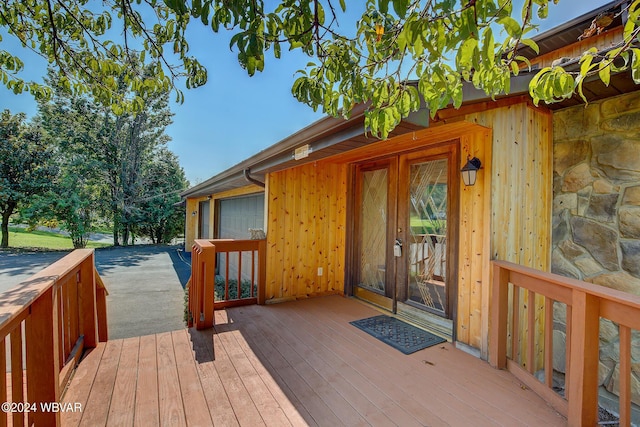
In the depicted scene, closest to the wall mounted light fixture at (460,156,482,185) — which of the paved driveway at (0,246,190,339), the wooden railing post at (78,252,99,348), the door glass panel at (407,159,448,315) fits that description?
the door glass panel at (407,159,448,315)

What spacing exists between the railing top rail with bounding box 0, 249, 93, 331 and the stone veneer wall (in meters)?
3.91

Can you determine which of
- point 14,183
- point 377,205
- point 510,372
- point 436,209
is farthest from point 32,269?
point 510,372

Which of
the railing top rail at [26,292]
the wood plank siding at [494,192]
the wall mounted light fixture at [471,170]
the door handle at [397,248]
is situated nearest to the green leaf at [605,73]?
the wood plank siding at [494,192]

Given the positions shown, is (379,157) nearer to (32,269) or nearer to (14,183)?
(32,269)

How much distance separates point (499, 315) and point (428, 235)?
1.17m

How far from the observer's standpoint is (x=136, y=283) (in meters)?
7.48

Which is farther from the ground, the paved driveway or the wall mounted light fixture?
the wall mounted light fixture

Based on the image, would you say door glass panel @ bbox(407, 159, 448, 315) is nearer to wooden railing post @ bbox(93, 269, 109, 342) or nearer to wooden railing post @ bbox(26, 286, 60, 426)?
wooden railing post @ bbox(26, 286, 60, 426)

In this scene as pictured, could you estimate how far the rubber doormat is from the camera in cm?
302

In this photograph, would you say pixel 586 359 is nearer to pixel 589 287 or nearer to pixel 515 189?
pixel 589 287

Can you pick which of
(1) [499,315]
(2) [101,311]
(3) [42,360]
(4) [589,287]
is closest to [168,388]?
(3) [42,360]

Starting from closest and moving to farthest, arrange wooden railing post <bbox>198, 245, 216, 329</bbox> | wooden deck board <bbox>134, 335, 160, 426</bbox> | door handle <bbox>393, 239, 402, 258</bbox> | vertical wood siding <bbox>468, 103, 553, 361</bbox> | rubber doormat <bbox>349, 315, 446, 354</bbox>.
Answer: wooden deck board <bbox>134, 335, 160, 426</bbox>
vertical wood siding <bbox>468, 103, 553, 361</bbox>
rubber doormat <bbox>349, 315, 446, 354</bbox>
wooden railing post <bbox>198, 245, 216, 329</bbox>
door handle <bbox>393, 239, 402, 258</bbox>

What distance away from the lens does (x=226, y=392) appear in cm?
226

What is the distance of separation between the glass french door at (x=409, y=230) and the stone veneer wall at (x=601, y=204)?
96cm
